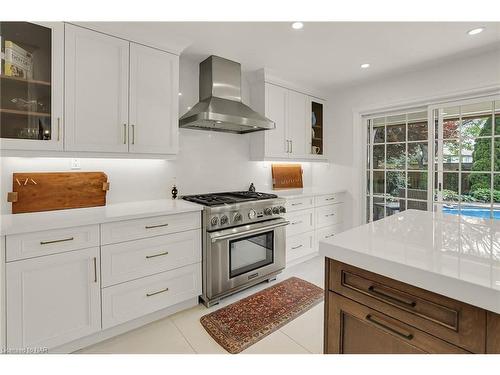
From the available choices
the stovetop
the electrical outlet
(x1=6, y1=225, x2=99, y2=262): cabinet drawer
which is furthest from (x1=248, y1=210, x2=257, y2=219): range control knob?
the electrical outlet

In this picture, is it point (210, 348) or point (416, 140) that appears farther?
point (416, 140)

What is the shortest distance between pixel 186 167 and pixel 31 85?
1406 millimetres

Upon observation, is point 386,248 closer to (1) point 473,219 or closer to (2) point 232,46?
(1) point 473,219

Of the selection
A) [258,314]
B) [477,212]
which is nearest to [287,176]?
[258,314]

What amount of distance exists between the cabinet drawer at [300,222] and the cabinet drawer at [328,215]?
0.49 ft

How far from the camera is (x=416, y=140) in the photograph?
3.22 m

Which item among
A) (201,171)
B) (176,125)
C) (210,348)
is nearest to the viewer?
(210,348)

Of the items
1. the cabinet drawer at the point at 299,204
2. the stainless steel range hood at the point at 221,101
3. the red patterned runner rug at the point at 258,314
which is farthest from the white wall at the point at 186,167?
the red patterned runner rug at the point at 258,314

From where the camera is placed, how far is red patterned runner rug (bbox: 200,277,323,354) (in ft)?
6.22

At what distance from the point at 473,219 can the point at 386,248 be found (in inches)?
35.4

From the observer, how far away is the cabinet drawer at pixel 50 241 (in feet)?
4.89

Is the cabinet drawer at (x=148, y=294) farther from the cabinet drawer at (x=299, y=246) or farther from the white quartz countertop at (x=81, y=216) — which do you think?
the cabinet drawer at (x=299, y=246)

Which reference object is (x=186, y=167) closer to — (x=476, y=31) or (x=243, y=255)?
(x=243, y=255)
